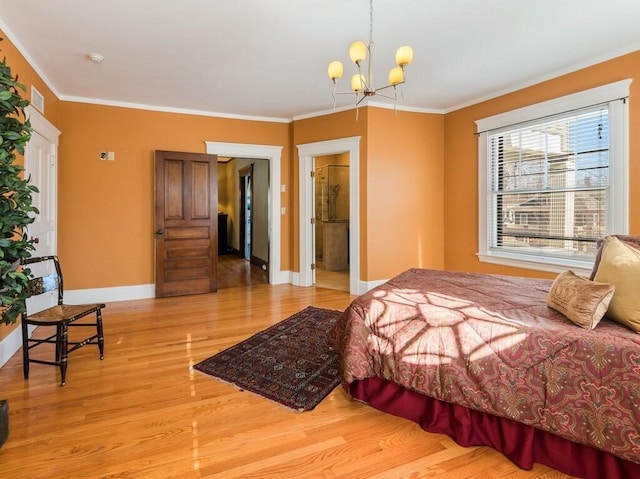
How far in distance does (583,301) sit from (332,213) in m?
6.20

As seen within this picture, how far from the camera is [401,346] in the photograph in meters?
1.94

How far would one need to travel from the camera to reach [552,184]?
3963 millimetres

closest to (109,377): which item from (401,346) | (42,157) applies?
(401,346)

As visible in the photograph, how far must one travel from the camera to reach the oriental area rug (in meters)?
2.29

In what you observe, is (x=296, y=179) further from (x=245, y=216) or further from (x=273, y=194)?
(x=245, y=216)

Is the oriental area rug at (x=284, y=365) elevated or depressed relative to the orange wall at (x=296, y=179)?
depressed

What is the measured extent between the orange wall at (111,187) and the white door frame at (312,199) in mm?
1572

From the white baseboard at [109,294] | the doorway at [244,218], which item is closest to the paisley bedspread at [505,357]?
the white baseboard at [109,294]

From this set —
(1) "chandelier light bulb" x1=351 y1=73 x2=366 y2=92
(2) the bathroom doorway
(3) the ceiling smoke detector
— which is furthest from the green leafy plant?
(2) the bathroom doorway

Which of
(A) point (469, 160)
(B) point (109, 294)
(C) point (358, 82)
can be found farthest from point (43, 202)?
(A) point (469, 160)

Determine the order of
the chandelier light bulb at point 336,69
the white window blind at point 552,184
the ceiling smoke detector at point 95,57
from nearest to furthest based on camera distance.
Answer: the chandelier light bulb at point 336,69, the ceiling smoke detector at point 95,57, the white window blind at point 552,184

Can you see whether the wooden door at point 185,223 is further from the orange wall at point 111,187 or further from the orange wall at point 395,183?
the orange wall at point 395,183

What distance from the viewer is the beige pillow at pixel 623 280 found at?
5.31 ft

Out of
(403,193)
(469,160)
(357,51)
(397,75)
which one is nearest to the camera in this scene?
(357,51)
